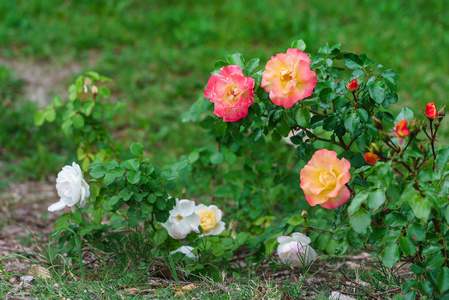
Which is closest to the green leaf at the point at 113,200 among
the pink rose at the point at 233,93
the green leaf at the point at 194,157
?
the pink rose at the point at 233,93

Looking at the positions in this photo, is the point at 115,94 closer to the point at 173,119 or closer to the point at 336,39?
the point at 173,119

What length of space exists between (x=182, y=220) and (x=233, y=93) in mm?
670

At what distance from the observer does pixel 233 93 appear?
1.80 metres

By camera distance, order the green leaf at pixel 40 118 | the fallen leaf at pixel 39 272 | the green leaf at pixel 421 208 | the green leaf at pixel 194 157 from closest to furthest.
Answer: the green leaf at pixel 421 208 → the fallen leaf at pixel 39 272 → the green leaf at pixel 194 157 → the green leaf at pixel 40 118

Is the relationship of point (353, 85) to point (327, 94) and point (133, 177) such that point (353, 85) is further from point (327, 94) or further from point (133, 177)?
point (133, 177)

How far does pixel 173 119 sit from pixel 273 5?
2.77m

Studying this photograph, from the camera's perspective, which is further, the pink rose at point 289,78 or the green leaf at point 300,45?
the green leaf at point 300,45

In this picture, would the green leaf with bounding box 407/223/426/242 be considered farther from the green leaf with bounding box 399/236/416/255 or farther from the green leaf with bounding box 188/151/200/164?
the green leaf with bounding box 188/151/200/164

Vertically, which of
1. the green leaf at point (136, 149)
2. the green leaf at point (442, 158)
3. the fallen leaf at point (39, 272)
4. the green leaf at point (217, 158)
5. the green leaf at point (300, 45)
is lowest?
the fallen leaf at point (39, 272)

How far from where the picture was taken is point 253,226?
8.98 ft

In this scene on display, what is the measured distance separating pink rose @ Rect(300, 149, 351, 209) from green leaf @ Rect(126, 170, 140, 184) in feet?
2.03

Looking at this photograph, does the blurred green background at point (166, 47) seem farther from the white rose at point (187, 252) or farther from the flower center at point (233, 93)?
the flower center at point (233, 93)

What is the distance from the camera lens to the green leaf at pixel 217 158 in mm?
2598

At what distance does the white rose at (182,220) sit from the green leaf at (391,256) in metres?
0.89
